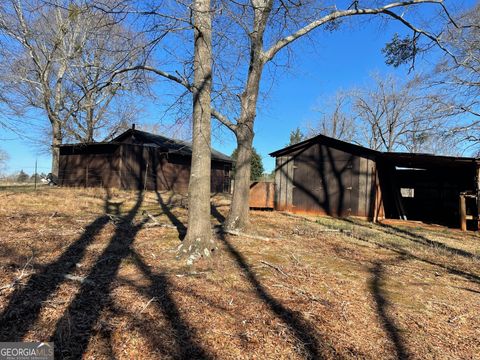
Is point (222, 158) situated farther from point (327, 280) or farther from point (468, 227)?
point (327, 280)

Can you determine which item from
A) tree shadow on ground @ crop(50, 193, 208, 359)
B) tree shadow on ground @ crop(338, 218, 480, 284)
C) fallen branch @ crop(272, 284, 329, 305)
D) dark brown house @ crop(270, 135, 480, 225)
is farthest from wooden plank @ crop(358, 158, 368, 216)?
tree shadow on ground @ crop(50, 193, 208, 359)

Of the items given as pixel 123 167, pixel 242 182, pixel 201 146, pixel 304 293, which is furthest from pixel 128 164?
pixel 304 293

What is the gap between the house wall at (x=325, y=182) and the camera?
14031mm

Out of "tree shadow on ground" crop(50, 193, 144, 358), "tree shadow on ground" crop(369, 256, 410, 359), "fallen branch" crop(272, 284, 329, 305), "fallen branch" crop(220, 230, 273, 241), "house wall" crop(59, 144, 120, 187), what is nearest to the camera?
"tree shadow on ground" crop(50, 193, 144, 358)

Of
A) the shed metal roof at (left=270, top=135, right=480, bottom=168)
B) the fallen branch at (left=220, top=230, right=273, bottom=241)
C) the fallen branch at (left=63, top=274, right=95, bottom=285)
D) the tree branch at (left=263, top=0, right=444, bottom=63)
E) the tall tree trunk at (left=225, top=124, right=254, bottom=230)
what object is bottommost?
the fallen branch at (left=63, top=274, right=95, bottom=285)

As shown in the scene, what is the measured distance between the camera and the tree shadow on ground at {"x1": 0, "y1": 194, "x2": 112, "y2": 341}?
10.0 feet

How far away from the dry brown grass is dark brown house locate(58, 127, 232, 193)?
41.5 feet

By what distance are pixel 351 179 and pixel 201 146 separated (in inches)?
399

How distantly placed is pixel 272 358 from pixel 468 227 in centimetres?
1394

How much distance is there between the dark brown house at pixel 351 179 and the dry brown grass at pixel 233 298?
21.9ft

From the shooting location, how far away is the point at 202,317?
3441 millimetres

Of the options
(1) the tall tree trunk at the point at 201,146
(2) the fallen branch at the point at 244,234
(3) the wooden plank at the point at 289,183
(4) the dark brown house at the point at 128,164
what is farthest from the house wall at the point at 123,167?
(1) the tall tree trunk at the point at 201,146

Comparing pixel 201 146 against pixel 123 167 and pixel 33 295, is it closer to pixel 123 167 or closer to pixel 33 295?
pixel 33 295

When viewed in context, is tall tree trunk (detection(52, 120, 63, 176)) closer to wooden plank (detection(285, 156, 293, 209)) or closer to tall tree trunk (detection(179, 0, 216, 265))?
wooden plank (detection(285, 156, 293, 209))
